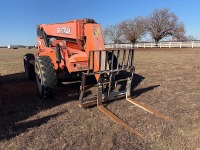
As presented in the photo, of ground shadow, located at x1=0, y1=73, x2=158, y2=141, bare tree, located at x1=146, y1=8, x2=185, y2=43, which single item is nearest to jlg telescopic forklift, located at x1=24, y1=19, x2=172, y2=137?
ground shadow, located at x1=0, y1=73, x2=158, y2=141

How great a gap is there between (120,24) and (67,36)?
5136 cm

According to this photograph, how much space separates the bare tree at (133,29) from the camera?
5007 centimetres

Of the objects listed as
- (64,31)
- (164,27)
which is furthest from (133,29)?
(64,31)

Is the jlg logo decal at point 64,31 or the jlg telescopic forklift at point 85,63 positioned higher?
the jlg logo decal at point 64,31

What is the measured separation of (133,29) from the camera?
52125mm

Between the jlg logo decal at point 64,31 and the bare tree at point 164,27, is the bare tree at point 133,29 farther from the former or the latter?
the jlg logo decal at point 64,31

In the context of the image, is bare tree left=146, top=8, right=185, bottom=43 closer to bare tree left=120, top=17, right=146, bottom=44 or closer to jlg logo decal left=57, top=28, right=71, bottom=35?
bare tree left=120, top=17, right=146, bottom=44

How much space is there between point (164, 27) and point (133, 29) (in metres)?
7.33

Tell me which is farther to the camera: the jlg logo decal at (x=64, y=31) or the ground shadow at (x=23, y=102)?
the jlg logo decal at (x=64, y=31)

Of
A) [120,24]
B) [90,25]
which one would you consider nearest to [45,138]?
[90,25]

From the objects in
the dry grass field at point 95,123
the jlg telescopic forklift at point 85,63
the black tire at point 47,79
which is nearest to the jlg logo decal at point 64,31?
the jlg telescopic forklift at point 85,63

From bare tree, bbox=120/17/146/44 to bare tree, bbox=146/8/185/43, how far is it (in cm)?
220

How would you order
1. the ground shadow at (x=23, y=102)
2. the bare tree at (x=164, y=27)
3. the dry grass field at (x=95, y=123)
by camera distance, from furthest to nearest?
the bare tree at (x=164, y=27) → the ground shadow at (x=23, y=102) → the dry grass field at (x=95, y=123)

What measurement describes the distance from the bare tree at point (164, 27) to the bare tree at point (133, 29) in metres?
2.20
